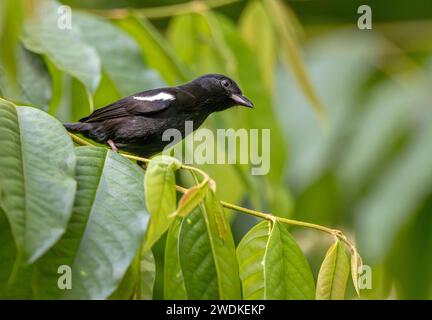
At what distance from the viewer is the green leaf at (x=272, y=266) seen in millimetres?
2105

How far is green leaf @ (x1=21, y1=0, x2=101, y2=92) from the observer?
2932 millimetres

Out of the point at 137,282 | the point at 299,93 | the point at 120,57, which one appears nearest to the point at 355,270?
the point at 137,282

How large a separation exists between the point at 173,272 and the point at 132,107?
120 cm

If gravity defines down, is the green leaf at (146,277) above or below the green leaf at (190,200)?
below

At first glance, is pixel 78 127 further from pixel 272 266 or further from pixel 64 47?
pixel 272 266

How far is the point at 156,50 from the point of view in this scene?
3611mm

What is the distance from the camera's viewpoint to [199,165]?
3402 millimetres

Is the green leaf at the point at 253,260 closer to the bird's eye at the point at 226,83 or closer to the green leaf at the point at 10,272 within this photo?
the green leaf at the point at 10,272

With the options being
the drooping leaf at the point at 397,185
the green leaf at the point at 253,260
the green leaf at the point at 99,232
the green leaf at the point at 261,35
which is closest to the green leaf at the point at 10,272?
the green leaf at the point at 99,232

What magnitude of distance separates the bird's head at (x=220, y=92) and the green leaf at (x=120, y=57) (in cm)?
25

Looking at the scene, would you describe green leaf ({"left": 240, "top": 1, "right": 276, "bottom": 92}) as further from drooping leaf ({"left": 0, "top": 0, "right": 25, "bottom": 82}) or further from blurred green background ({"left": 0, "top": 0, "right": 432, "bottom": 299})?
drooping leaf ({"left": 0, "top": 0, "right": 25, "bottom": 82})

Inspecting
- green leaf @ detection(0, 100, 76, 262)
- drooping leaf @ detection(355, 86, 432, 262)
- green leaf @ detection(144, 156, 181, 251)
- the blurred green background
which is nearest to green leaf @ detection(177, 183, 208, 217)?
green leaf @ detection(144, 156, 181, 251)

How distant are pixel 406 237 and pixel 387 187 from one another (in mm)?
352
